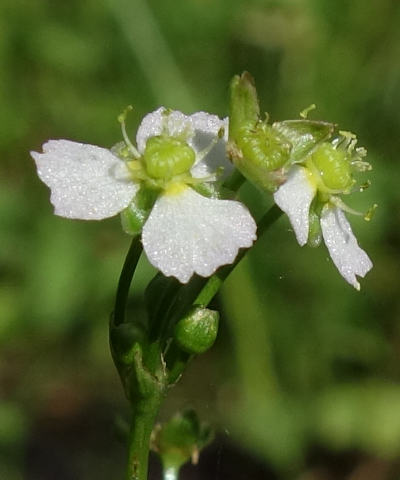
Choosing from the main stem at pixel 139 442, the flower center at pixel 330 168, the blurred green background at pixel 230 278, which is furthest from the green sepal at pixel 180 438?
the blurred green background at pixel 230 278

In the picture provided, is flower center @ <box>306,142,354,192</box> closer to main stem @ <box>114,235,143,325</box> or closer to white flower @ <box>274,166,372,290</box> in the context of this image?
white flower @ <box>274,166,372,290</box>

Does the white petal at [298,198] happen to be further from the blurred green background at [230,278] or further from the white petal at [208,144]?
the blurred green background at [230,278]

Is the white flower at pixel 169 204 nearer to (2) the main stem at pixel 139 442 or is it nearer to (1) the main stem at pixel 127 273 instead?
(1) the main stem at pixel 127 273

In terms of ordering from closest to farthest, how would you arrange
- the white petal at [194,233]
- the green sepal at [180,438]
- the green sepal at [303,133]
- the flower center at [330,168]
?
the white petal at [194,233], the green sepal at [303,133], the flower center at [330,168], the green sepal at [180,438]

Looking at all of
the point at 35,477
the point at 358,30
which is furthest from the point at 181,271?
the point at 358,30

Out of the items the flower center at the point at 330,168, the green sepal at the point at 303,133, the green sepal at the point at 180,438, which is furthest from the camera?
the green sepal at the point at 180,438

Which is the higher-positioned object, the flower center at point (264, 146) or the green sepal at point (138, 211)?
the flower center at point (264, 146)

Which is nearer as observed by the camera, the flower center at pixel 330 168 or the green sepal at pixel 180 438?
the flower center at pixel 330 168

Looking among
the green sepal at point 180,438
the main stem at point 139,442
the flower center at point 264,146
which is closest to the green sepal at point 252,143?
the flower center at point 264,146

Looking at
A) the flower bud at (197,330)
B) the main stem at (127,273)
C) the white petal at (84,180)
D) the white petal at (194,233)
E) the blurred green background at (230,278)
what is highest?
the white petal at (84,180)
